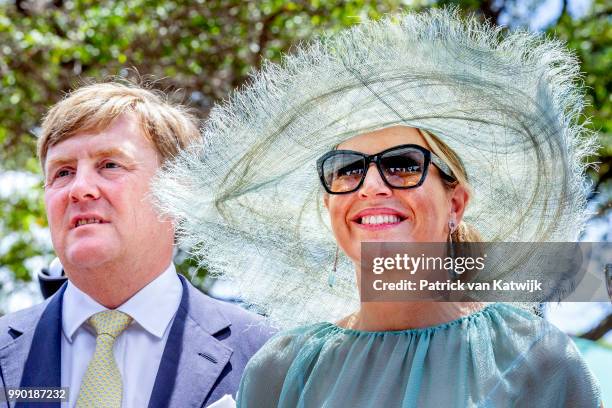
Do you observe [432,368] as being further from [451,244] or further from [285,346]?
[285,346]

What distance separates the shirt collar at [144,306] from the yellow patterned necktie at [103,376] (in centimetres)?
8

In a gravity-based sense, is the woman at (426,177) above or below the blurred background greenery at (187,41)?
below

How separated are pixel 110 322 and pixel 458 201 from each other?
1.33 meters

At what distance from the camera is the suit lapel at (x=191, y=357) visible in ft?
10.1

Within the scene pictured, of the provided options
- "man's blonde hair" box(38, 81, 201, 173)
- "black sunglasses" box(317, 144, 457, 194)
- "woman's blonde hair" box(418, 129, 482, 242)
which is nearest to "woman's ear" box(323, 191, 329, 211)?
"black sunglasses" box(317, 144, 457, 194)

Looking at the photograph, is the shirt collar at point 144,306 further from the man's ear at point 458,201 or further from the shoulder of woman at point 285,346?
the man's ear at point 458,201

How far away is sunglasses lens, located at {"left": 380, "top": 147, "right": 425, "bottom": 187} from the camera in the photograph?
2523 mm

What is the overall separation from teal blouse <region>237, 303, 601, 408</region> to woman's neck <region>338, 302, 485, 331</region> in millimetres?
29

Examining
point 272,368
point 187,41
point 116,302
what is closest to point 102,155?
point 116,302

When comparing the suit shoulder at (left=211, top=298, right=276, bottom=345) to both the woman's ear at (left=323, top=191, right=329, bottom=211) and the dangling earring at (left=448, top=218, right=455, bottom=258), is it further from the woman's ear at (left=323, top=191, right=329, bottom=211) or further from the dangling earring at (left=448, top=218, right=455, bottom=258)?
the dangling earring at (left=448, top=218, right=455, bottom=258)

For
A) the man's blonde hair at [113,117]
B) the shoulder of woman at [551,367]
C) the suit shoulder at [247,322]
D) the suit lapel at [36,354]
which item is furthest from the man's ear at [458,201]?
the suit lapel at [36,354]

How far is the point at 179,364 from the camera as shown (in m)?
3.15

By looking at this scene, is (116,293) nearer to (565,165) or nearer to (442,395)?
(442,395)

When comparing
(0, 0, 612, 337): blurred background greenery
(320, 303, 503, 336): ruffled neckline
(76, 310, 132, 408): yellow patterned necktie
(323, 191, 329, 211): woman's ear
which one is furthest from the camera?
(0, 0, 612, 337): blurred background greenery
